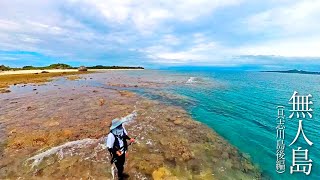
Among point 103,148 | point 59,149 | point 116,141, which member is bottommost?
point 103,148

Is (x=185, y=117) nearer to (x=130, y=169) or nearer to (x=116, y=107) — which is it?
(x=116, y=107)

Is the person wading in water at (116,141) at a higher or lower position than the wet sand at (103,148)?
higher

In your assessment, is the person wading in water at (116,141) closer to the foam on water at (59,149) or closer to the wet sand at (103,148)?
the wet sand at (103,148)

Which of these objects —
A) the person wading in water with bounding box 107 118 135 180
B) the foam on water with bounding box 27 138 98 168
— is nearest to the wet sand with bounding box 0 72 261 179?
the foam on water with bounding box 27 138 98 168

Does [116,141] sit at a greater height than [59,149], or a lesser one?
greater

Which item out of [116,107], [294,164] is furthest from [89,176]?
[116,107]

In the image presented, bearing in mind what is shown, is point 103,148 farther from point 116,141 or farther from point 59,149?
point 116,141

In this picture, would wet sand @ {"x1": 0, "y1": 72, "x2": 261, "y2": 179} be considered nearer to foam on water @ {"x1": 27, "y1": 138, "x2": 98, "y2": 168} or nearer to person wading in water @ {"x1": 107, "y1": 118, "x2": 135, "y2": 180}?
foam on water @ {"x1": 27, "y1": 138, "x2": 98, "y2": 168}

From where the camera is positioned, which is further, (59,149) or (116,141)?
(59,149)

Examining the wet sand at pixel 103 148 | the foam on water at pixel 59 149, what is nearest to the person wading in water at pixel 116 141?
the wet sand at pixel 103 148

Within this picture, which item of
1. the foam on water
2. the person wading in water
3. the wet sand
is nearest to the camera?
the person wading in water

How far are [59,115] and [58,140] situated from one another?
8942 mm

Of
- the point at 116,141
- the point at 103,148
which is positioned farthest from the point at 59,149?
the point at 116,141

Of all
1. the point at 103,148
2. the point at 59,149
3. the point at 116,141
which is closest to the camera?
the point at 116,141
